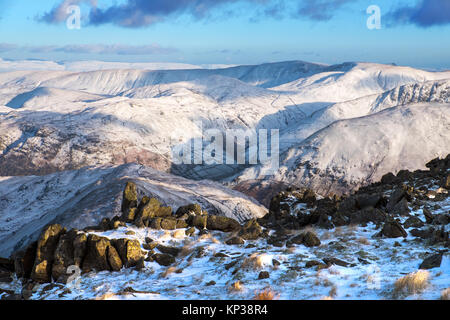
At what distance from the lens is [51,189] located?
84438 millimetres

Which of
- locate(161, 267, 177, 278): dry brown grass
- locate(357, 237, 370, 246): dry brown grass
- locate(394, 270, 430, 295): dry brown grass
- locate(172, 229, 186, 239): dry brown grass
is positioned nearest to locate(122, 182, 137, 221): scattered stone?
locate(172, 229, 186, 239): dry brown grass

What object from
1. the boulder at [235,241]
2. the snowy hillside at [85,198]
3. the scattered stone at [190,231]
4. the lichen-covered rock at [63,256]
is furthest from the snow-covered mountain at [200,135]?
the lichen-covered rock at [63,256]

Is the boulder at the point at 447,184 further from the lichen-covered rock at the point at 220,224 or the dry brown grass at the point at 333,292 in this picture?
the dry brown grass at the point at 333,292

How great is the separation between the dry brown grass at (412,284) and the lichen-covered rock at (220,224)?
11281 millimetres

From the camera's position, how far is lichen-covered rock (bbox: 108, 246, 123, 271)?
17.2 meters

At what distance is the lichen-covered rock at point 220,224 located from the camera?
872 inches

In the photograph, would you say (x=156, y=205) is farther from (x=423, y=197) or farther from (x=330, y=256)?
(x=423, y=197)

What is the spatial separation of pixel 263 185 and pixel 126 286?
363 feet

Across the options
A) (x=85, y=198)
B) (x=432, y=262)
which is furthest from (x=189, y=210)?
(x=85, y=198)

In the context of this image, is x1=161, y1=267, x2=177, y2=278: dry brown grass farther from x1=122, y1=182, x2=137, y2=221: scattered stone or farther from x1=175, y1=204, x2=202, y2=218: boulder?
x1=122, y1=182, x2=137, y2=221: scattered stone

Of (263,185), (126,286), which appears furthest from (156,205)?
(263,185)

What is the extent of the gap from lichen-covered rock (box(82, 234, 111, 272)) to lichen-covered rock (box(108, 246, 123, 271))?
0.61 feet

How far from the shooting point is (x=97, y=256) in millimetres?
17562

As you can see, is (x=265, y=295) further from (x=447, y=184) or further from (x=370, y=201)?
(x=447, y=184)
